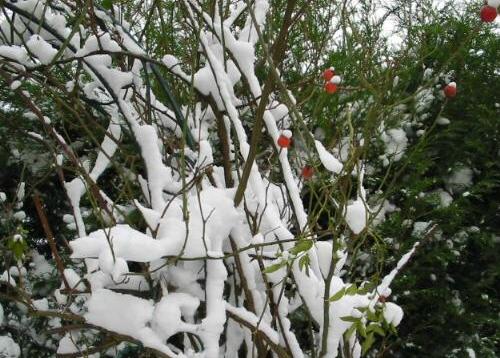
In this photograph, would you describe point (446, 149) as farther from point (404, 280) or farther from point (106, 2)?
point (106, 2)

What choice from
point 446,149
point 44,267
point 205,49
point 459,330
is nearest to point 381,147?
point 446,149

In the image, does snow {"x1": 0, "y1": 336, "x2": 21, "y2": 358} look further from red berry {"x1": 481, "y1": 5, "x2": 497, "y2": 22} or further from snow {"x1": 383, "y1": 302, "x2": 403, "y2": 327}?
red berry {"x1": 481, "y1": 5, "x2": 497, "y2": 22}

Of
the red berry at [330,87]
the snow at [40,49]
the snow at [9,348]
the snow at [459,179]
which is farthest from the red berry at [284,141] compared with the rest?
the snow at [9,348]

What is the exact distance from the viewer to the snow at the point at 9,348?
2.81 m

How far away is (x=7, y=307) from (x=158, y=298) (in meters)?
1.94

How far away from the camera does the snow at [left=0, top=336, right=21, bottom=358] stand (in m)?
2.81

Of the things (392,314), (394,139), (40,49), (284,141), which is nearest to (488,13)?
(284,141)

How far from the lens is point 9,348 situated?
282 centimetres

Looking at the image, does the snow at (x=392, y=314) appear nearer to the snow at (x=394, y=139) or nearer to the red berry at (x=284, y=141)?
the red berry at (x=284, y=141)

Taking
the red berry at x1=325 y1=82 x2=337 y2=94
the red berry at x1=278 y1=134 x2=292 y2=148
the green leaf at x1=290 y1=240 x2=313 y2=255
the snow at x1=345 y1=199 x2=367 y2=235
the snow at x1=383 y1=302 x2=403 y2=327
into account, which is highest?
the red berry at x1=325 y1=82 x2=337 y2=94

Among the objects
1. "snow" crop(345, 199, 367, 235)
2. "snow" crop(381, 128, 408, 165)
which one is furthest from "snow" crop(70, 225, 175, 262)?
"snow" crop(381, 128, 408, 165)

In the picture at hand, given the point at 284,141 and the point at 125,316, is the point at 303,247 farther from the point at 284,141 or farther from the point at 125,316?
the point at 125,316

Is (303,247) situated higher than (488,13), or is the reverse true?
(488,13)

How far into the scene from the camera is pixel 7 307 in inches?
119
